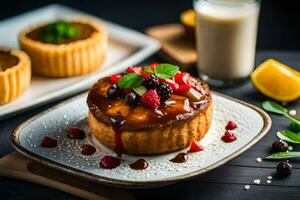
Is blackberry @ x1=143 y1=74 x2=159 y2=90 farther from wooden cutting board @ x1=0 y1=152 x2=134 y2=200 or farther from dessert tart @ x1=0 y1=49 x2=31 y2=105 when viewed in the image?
dessert tart @ x1=0 y1=49 x2=31 y2=105

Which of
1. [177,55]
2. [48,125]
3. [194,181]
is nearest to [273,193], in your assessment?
[194,181]

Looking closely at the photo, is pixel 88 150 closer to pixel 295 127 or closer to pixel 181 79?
pixel 181 79

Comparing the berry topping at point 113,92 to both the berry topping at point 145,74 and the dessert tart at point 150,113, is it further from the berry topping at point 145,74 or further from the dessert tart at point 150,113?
the berry topping at point 145,74

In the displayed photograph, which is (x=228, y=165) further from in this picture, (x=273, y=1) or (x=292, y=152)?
(x=273, y=1)

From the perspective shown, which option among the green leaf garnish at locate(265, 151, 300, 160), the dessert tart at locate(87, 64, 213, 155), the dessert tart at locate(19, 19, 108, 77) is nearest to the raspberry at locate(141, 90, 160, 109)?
the dessert tart at locate(87, 64, 213, 155)

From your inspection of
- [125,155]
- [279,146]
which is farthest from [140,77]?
[279,146]
